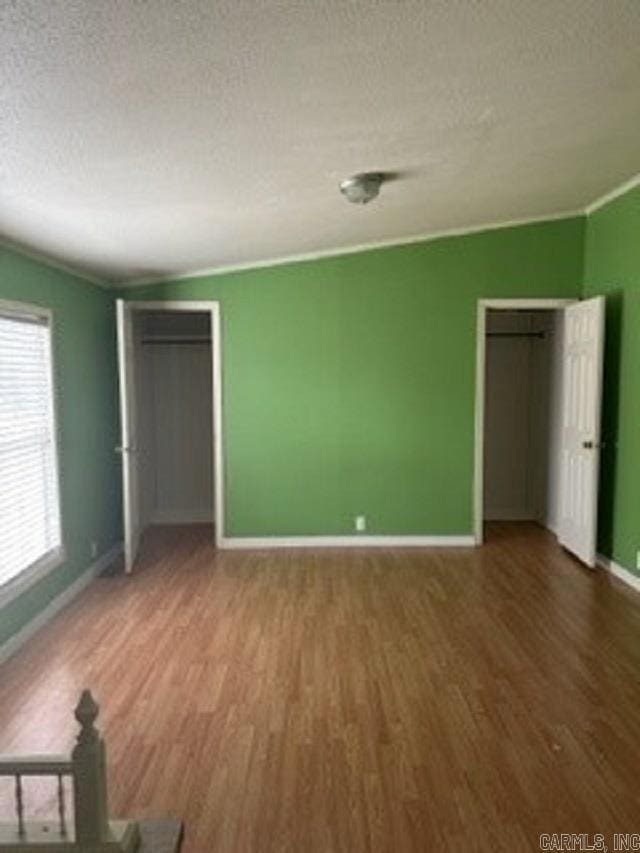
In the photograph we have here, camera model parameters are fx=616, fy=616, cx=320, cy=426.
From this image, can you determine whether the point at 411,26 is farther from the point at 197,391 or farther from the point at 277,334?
the point at 197,391

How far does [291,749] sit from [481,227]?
4.20 meters

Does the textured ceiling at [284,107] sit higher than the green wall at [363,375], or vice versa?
the textured ceiling at [284,107]

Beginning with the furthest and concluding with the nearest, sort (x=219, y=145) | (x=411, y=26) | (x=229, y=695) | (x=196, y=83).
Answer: (x=229, y=695) → (x=219, y=145) → (x=196, y=83) → (x=411, y=26)

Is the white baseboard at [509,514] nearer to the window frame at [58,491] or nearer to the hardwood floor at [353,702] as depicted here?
the hardwood floor at [353,702]

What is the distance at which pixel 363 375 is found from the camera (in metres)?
5.26

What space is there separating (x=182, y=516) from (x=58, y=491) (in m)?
2.38

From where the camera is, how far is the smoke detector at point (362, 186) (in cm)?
303

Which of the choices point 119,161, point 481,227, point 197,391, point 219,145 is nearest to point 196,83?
point 219,145

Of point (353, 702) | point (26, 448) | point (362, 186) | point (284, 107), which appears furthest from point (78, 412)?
point (284, 107)

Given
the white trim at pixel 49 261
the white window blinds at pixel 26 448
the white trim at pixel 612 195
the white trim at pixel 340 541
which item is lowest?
the white trim at pixel 340 541

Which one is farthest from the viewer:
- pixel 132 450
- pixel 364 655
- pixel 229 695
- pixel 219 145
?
pixel 132 450

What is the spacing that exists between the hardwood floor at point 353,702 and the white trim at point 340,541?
0.61m

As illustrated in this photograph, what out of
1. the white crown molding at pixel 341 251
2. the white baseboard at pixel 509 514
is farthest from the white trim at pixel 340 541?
the white crown molding at pixel 341 251

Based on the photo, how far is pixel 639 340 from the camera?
4.16 m
